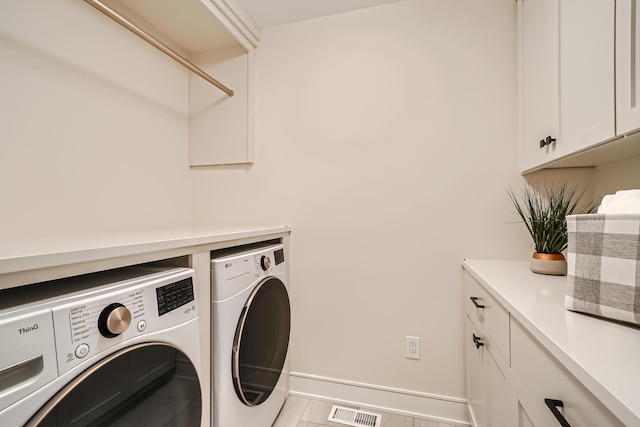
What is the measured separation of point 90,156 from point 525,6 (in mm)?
2257

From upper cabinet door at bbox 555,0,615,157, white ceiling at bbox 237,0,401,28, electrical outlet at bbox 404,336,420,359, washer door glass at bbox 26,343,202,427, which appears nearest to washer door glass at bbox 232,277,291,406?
washer door glass at bbox 26,343,202,427

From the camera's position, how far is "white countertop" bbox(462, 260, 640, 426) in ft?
1.31

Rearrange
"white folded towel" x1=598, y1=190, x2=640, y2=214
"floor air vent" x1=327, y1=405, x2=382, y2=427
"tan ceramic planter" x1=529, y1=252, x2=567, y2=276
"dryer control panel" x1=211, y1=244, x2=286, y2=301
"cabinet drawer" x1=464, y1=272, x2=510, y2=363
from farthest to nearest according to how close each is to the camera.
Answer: "floor air vent" x1=327, y1=405, x2=382, y2=427
"tan ceramic planter" x1=529, y1=252, x2=567, y2=276
"dryer control panel" x1=211, y1=244, x2=286, y2=301
"cabinet drawer" x1=464, y1=272, x2=510, y2=363
"white folded towel" x1=598, y1=190, x2=640, y2=214

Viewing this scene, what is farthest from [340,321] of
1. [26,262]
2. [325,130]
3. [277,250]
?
[26,262]

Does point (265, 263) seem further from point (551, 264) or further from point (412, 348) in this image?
point (551, 264)

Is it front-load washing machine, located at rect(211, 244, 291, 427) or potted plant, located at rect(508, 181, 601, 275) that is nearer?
front-load washing machine, located at rect(211, 244, 291, 427)

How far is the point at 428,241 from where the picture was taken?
1.58 meters

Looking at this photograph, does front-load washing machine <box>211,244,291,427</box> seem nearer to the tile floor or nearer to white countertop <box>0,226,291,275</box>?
the tile floor

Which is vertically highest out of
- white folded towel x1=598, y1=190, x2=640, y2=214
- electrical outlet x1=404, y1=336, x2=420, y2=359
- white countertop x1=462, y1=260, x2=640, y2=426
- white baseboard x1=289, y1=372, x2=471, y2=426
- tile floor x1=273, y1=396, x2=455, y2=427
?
white folded towel x1=598, y1=190, x2=640, y2=214

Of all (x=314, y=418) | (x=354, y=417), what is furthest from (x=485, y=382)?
(x=314, y=418)

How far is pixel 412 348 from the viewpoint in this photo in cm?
158

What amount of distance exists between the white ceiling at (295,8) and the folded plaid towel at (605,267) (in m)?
1.61

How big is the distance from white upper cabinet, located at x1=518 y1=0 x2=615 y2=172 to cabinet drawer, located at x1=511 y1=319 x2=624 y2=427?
624 millimetres

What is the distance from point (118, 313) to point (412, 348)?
1.48 m
